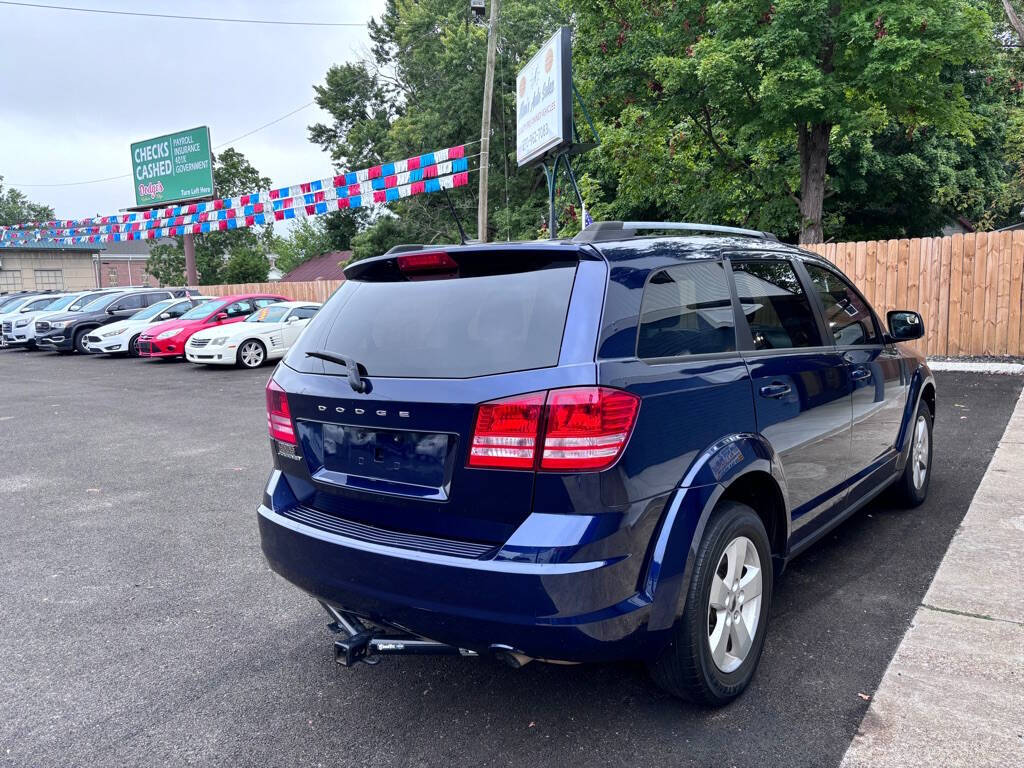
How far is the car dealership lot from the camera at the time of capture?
2.64 meters

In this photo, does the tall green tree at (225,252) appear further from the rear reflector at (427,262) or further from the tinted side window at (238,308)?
the rear reflector at (427,262)

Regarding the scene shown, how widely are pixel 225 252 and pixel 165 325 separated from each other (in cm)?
3362

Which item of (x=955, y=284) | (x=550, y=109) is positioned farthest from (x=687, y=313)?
(x=550, y=109)

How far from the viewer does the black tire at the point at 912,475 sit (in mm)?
4879

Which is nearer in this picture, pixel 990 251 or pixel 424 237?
pixel 990 251

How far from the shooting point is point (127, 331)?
64.0ft

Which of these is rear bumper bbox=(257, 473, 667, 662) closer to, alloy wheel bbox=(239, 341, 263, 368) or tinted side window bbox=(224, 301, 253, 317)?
alloy wheel bbox=(239, 341, 263, 368)

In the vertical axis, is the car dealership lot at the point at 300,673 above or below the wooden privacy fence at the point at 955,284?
below

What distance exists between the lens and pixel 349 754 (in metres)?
2.60

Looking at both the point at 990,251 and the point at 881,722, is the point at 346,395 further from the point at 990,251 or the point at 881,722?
the point at 990,251

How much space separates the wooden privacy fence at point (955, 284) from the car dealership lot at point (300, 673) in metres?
7.52

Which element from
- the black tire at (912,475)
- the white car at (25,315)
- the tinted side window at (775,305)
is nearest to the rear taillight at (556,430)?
the tinted side window at (775,305)

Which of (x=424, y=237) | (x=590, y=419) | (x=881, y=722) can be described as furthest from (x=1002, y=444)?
(x=424, y=237)

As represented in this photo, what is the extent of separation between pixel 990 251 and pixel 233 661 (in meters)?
12.7
